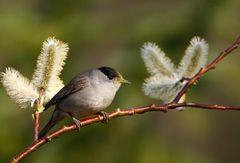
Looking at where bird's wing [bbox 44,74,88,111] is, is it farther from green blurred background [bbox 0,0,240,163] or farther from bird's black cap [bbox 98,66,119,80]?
green blurred background [bbox 0,0,240,163]

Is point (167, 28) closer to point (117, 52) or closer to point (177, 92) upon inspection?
point (117, 52)

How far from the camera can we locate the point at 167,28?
262 inches

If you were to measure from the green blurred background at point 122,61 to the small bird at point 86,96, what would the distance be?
1.01 metres

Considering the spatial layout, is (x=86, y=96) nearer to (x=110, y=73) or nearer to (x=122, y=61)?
(x=110, y=73)

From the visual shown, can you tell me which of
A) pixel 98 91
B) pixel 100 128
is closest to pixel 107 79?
pixel 98 91

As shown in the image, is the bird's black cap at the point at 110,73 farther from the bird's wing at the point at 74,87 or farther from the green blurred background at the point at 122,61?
the green blurred background at the point at 122,61

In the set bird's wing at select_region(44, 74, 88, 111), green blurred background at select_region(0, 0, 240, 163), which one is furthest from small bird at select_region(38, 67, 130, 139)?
green blurred background at select_region(0, 0, 240, 163)

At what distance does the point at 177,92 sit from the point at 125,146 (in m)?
3.08

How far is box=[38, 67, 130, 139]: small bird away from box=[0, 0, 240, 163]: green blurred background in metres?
1.01

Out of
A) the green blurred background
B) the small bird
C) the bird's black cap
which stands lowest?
the small bird

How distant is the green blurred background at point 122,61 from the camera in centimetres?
612

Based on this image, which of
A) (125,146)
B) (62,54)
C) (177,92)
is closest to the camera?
(62,54)

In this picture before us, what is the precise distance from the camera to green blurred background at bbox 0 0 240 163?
612 centimetres

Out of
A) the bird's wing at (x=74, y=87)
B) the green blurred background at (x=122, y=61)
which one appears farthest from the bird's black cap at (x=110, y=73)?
the green blurred background at (x=122, y=61)
